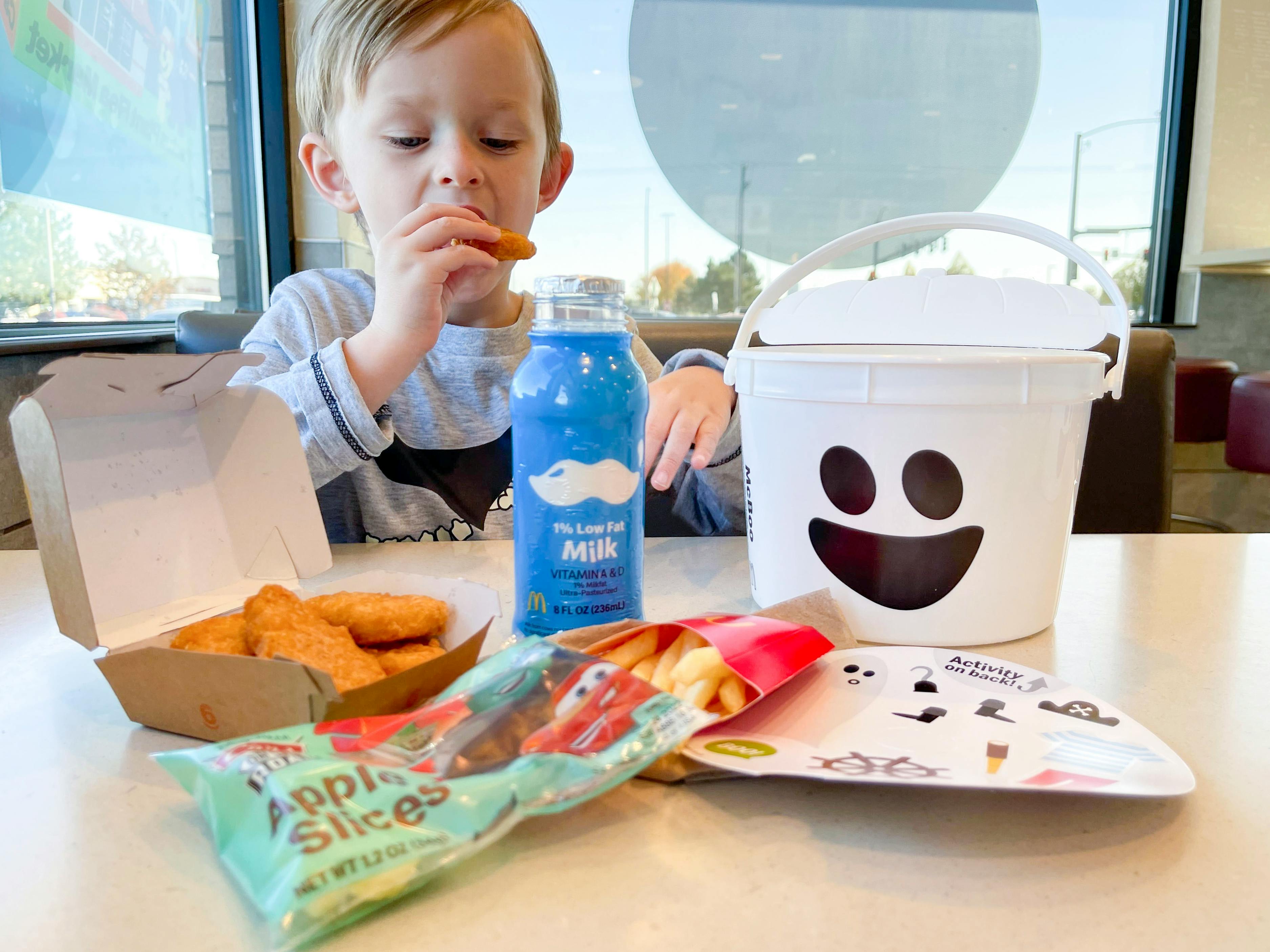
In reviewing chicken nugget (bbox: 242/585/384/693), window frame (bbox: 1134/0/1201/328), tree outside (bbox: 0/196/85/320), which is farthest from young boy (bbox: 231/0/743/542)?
window frame (bbox: 1134/0/1201/328)

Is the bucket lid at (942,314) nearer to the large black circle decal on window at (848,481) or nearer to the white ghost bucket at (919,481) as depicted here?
the white ghost bucket at (919,481)

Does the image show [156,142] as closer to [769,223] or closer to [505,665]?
[769,223]

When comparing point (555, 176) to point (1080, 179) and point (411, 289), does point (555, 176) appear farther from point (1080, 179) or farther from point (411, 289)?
point (1080, 179)

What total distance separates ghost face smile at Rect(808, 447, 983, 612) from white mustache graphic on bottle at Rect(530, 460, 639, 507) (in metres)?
0.17

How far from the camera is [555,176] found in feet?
4.49

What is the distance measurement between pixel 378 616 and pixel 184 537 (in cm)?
21

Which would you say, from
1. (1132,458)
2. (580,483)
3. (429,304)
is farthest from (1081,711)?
(1132,458)

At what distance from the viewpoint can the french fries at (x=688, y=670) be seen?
452mm

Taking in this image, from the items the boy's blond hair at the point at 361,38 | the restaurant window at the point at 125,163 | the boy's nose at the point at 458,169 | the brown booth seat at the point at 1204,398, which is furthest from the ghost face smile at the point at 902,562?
the brown booth seat at the point at 1204,398

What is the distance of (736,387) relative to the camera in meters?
0.69

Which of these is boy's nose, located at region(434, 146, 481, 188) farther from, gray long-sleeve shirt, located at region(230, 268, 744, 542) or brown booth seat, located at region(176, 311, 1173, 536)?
brown booth seat, located at region(176, 311, 1173, 536)

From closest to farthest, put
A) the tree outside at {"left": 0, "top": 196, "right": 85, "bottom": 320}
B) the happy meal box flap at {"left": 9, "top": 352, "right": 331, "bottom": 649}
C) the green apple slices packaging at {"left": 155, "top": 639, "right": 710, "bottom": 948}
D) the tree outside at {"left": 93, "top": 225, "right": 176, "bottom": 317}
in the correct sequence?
the green apple slices packaging at {"left": 155, "top": 639, "right": 710, "bottom": 948}
the happy meal box flap at {"left": 9, "top": 352, "right": 331, "bottom": 649}
the tree outside at {"left": 0, "top": 196, "right": 85, "bottom": 320}
the tree outside at {"left": 93, "top": 225, "right": 176, "bottom": 317}

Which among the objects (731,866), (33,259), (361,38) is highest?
(361,38)

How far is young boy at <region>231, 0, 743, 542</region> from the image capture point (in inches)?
37.0
